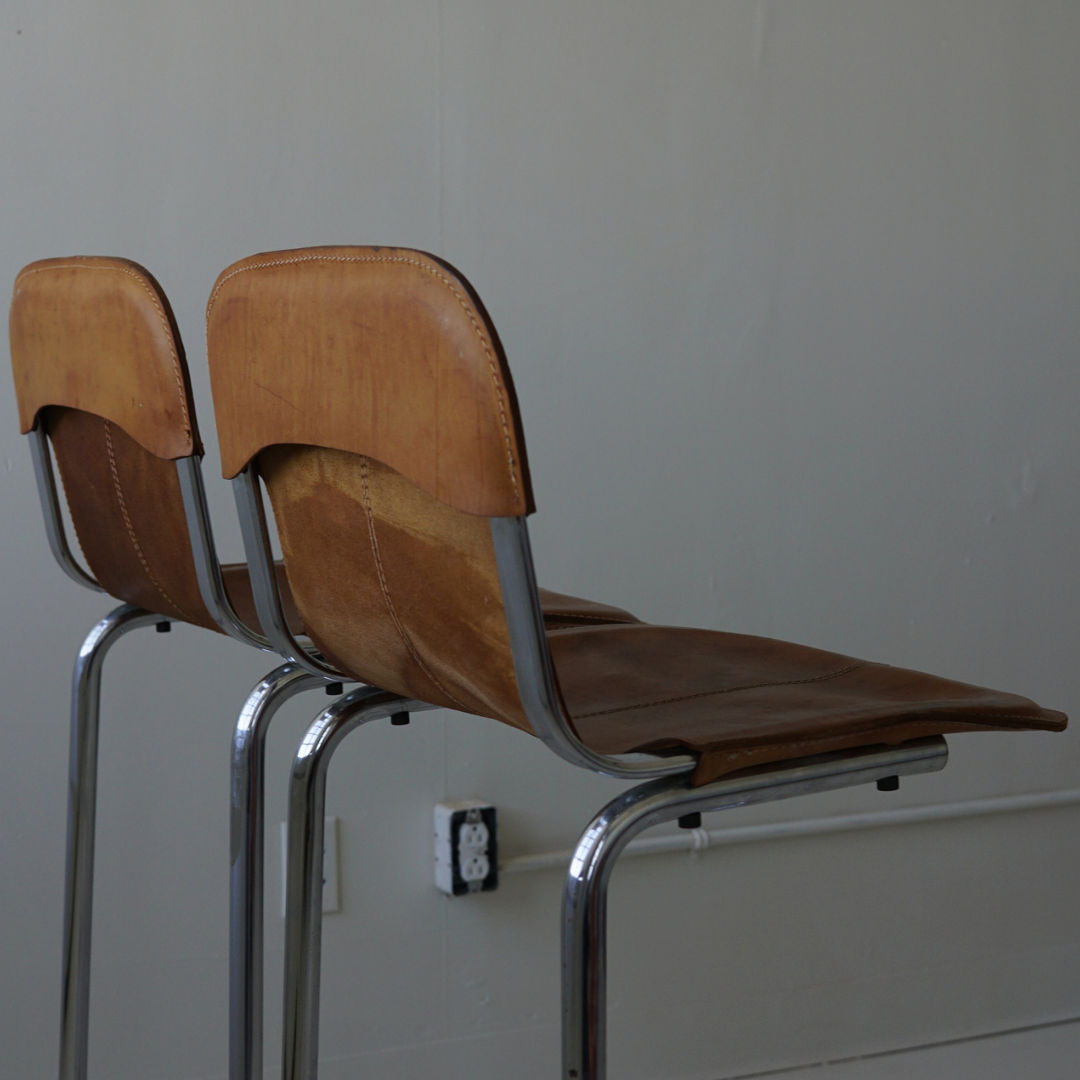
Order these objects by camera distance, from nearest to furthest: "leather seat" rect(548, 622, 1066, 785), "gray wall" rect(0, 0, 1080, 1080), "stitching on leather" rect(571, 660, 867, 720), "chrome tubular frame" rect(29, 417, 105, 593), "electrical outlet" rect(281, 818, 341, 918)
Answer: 1. "leather seat" rect(548, 622, 1066, 785)
2. "stitching on leather" rect(571, 660, 867, 720)
3. "chrome tubular frame" rect(29, 417, 105, 593)
4. "gray wall" rect(0, 0, 1080, 1080)
5. "electrical outlet" rect(281, 818, 341, 918)

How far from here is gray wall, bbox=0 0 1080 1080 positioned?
1560 millimetres

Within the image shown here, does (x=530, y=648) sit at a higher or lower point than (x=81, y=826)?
higher

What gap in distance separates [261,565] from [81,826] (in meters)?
0.48

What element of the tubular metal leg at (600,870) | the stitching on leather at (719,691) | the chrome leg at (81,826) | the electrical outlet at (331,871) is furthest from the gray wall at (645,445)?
the tubular metal leg at (600,870)

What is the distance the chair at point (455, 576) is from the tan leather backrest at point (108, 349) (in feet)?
0.25

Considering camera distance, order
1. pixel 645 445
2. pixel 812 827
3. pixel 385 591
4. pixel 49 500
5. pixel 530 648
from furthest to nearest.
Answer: pixel 812 827 → pixel 645 445 → pixel 49 500 → pixel 385 591 → pixel 530 648

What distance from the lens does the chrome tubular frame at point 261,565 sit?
866mm

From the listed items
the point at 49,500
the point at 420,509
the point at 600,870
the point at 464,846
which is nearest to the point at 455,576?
the point at 420,509

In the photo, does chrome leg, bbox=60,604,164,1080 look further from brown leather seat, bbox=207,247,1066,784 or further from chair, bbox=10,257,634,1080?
brown leather seat, bbox=207,247,1066,784

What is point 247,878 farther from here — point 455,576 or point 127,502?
point 455,576

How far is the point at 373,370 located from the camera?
70 cm

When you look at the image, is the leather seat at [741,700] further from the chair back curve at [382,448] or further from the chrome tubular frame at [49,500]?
the chrome tubular frame at [49,500]

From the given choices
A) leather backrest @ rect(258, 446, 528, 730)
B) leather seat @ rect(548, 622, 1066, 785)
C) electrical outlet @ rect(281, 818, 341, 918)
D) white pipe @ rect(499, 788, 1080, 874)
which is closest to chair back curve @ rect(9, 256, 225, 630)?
leather backrest @ rect(258, 446, 528, 730)

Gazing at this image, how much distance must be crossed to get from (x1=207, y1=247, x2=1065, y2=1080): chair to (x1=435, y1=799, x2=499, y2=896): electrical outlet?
0.83m
